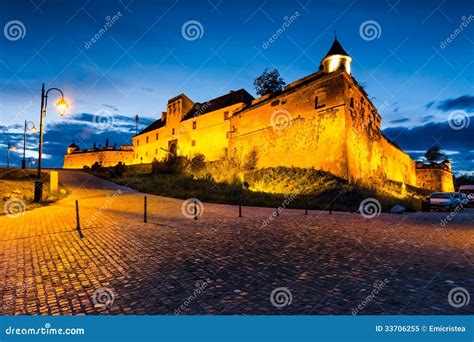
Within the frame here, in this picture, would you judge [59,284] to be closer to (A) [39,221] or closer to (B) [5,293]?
(B) [5,293]

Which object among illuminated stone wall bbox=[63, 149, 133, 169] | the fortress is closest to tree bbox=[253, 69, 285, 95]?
the fortress

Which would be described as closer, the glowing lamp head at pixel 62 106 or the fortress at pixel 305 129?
the glowing lamp head at pixel 62 106

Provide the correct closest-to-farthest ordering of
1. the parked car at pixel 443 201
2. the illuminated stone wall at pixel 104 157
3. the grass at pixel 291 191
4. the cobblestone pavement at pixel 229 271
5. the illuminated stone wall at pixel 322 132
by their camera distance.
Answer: the cobblestone pavement at pixel 229 271 < the parked car at pixel 443 201 < the grass at pixel 291 191 < the illuminated stone wall at pixel 322 132 < the illuminated stone wall at pixel 104 157

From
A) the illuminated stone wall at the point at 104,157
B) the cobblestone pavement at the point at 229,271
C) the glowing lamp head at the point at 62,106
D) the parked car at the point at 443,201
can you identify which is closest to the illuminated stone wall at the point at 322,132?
A: the parked car at the point at 443,201

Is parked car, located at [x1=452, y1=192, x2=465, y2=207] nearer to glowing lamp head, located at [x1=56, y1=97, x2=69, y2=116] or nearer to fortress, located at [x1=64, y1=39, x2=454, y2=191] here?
fortress, located at [x1=64, y1=39, x2=454, y2=191]

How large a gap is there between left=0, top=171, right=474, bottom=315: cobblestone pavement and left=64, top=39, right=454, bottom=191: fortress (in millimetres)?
18555

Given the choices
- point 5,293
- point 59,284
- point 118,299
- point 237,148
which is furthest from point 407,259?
point 237,148

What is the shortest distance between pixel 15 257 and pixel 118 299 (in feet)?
13.6

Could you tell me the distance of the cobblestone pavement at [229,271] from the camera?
4.02 metres

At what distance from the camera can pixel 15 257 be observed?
6.55 meters

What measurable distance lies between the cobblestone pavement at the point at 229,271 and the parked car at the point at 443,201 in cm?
1289

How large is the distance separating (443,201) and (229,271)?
22154 mm

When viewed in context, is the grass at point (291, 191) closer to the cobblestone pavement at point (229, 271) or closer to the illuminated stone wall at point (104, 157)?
the cobblestone pavement at point (229, 271)

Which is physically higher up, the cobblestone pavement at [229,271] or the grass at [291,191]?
the grass at [291,191]
